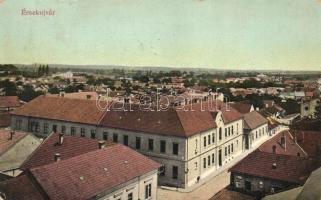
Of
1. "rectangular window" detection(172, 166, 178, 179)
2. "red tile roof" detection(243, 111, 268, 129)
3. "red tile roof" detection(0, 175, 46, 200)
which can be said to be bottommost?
"rectangular window" detection(172, 166, 178, 179)

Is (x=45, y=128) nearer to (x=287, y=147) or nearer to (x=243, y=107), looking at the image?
(x=287, y=147)

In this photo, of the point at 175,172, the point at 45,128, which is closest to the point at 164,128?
the point at 175,172

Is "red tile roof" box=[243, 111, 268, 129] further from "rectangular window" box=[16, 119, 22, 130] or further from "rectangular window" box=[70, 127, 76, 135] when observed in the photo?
"rectangular window" box=[16, 119, 22, 130]

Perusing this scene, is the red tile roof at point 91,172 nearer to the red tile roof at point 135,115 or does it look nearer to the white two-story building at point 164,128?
the white two-story building at point 164,128

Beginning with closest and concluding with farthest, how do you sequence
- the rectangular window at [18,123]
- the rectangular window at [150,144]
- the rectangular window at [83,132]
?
the rectangular window at [150,144], the rectangular window at [83,132], the rectangular window at [18,123]

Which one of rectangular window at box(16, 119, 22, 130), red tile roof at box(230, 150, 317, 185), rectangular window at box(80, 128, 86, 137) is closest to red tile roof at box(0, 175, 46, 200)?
red tile roof at box(230, 150, 317, 185)

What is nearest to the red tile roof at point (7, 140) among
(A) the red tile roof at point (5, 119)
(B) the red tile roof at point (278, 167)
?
(A) the red tile roof at point (5, 119)
